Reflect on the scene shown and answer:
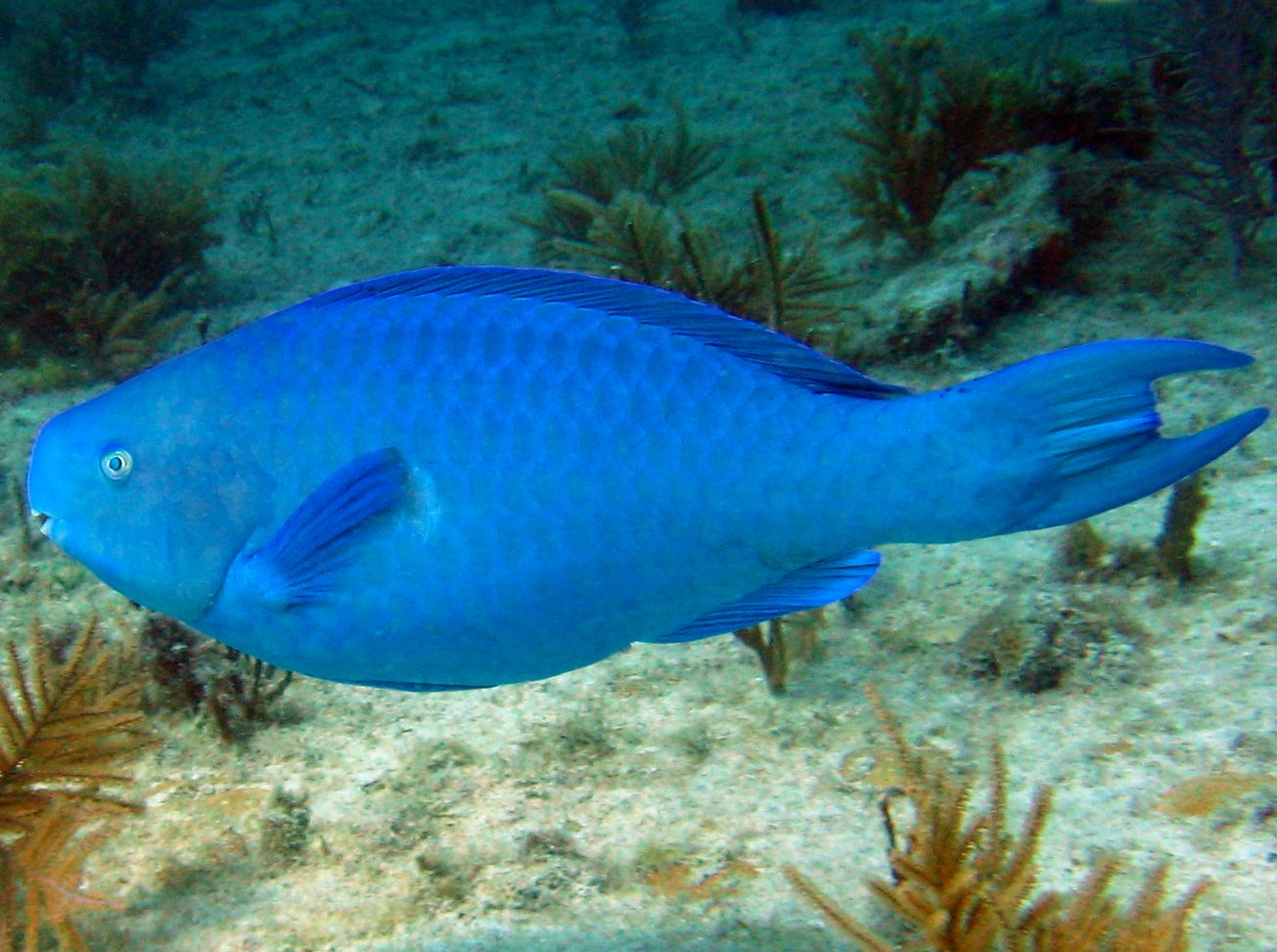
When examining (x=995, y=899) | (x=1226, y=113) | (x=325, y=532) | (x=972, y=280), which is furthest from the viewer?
(x=1226, y=113)

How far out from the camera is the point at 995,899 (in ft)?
6.74

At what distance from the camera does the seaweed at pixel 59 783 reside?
95.3 inches

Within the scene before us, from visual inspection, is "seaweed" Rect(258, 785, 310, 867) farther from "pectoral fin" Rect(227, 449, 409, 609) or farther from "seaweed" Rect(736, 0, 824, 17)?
"seaweed" Rect(736, 0, 824, 17)

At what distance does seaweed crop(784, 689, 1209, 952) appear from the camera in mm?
1982

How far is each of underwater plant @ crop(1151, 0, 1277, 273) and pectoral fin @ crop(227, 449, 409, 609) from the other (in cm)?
564

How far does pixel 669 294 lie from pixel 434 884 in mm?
1952

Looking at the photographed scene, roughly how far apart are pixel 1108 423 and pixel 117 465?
1701mm

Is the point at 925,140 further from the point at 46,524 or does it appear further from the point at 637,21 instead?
the point at 637,21

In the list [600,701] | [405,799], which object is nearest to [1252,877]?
[600,701]

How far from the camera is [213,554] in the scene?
1.63 metres

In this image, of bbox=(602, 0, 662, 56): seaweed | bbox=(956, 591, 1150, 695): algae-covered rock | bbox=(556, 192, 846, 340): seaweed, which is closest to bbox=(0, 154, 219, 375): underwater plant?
bbox=(556, 192, 846, 340): seaweed

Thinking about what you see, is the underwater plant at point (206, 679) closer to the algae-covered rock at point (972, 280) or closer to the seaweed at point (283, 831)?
the seaweed at point (283, 831)

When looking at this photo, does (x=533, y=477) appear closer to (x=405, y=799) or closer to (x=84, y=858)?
(x=405, y=799)

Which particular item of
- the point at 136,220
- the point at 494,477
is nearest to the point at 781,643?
the point at 494,477
